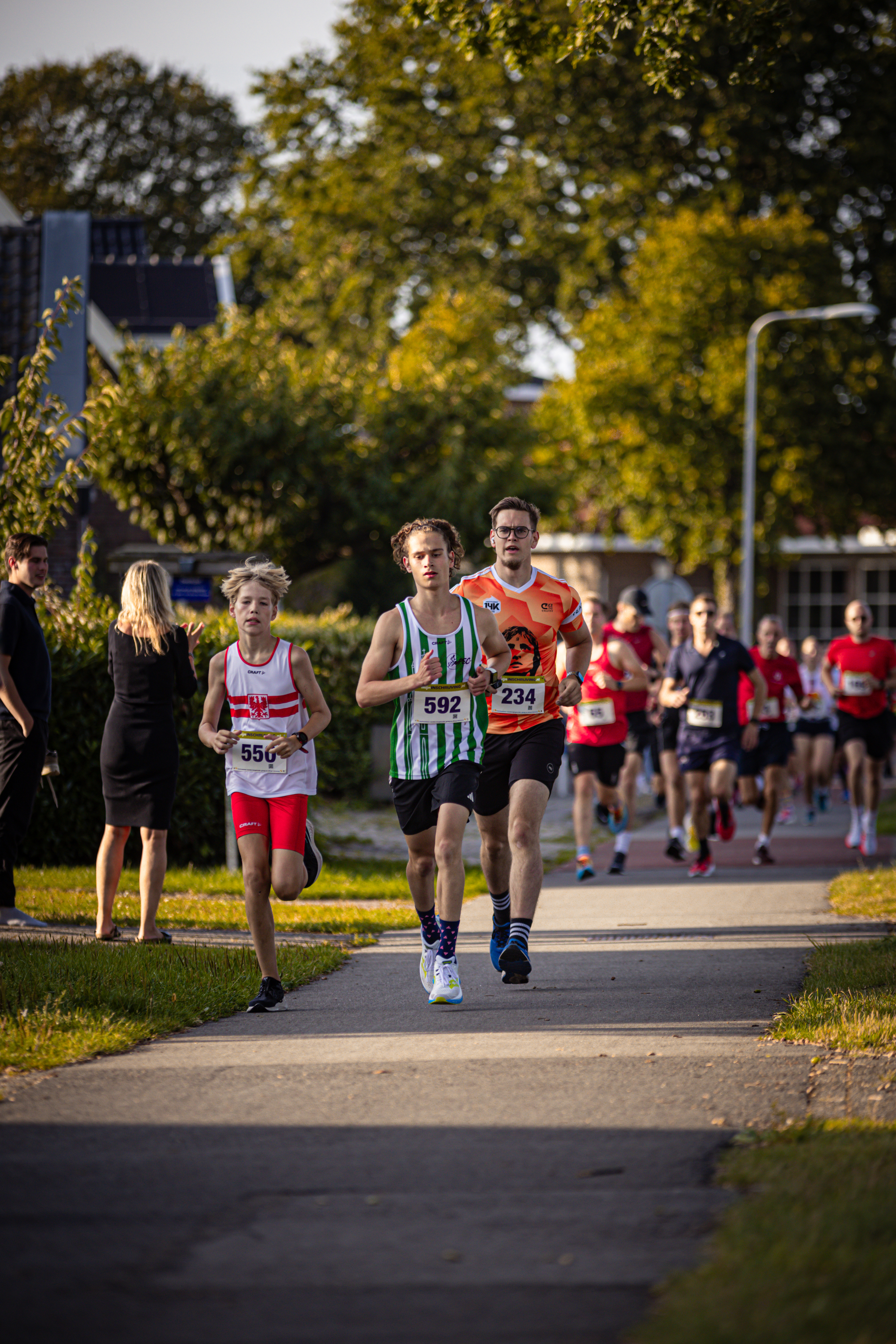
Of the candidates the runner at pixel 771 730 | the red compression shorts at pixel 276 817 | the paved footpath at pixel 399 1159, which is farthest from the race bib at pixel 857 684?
the red compression shorts at pixel 276 817

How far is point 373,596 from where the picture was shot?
32156 millimetres

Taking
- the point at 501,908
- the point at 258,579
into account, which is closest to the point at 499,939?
the point at 501,908

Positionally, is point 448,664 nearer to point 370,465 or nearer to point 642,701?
point 642,701

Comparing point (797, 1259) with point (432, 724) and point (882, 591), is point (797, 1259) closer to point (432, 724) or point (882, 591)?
point (432, 724)

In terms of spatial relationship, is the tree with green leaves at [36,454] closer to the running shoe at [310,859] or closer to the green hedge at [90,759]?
the green hedge at [90,759]

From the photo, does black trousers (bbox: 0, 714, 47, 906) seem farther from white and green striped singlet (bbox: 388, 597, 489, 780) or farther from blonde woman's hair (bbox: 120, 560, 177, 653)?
white and green striped singlet (bbox: 388, 597, 489, 780)

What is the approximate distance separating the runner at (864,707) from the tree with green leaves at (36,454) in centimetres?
672

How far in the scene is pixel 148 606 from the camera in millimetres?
8273

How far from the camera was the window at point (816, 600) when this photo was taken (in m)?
43.9

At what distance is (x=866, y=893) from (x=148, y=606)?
5386mm

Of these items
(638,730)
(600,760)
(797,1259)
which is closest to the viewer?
(797,1259)

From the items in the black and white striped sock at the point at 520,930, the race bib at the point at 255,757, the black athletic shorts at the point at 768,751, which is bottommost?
the black and white striped sock at the point at 520,930

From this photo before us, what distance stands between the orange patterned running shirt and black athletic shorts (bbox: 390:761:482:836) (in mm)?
Result: 777

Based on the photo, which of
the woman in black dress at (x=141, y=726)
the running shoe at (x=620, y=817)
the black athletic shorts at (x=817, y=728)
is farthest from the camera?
the black athletic shorts at (x=817, y=728)
